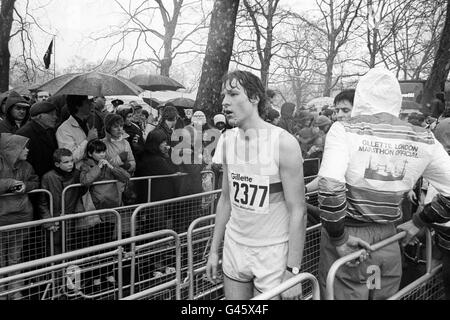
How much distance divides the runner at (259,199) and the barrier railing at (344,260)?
0.54 feet

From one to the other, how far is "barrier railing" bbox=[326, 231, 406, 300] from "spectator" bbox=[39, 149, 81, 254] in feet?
10.4

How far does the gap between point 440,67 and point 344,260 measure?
1168 cm


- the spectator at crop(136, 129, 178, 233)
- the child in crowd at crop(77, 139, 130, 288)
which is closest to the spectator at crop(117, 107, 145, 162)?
the spectator at crop(136, 129, 178, 233)

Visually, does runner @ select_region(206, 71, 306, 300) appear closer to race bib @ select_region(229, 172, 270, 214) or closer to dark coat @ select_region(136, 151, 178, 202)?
race bib @ select_region(229, 172, 270, 214)

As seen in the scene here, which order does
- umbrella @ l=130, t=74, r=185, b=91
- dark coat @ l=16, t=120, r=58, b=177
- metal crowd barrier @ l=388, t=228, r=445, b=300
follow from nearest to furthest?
metal crowd barrier @ l=388, t=228, r=445, b=300, dark coat @ l=16, t=120, r=58, b=177, umbrella @ l=130, t=74, r=185, b=91

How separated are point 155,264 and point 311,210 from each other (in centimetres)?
180

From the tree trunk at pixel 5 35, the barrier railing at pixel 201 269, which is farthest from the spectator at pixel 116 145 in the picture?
the tree trunk at pixel 5 35

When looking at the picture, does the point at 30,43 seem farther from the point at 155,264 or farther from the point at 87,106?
the point at 155,264

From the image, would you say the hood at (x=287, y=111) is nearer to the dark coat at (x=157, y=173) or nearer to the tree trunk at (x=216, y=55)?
the tree trunk at (x=216, y=55)

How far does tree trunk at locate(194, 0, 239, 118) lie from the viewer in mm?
7617

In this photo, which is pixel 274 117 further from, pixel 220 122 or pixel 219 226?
pixel 219 226

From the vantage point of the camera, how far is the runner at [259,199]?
2.42m

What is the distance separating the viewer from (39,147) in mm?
4766
